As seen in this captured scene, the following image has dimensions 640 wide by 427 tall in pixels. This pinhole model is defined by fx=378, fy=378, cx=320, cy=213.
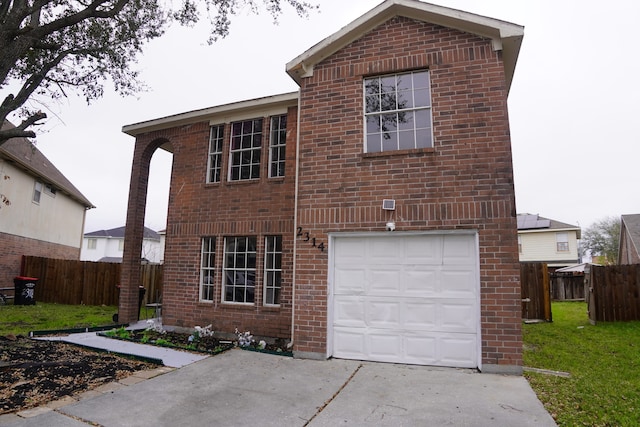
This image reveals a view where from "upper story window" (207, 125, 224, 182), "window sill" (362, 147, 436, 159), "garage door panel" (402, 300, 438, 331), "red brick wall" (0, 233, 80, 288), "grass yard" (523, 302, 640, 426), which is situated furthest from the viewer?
"red brick wall" (0, 233, 80, 288)

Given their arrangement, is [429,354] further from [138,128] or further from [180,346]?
[138,128]

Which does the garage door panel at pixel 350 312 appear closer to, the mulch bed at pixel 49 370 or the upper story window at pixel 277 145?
the mulch bed at pixel 49 370

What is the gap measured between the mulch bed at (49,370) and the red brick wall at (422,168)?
314 centimetres

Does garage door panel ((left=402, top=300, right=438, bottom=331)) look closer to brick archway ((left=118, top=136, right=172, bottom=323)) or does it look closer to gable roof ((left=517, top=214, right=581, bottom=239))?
brick archway ((left=118, top=136, right=172, bottom=323))

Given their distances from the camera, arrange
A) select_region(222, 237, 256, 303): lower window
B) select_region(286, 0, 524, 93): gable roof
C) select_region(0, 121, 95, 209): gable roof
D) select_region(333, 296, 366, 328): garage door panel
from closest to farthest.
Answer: select_region(286, 0, 524, 93): gable roof → select_region(333, 296, 366, 328): garage door panel → select_region(222, 237, 256, 303): lower window → select_region(0, 121, 95, 209): gable roof

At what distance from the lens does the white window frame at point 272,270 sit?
8.65 metres

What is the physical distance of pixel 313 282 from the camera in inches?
273

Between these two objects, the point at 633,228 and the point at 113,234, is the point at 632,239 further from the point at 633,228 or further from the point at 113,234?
the point at 113,234

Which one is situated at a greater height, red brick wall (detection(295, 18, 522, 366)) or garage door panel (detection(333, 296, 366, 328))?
red brick wall (detection(295, 18, 522, 366))

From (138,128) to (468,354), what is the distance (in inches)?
395

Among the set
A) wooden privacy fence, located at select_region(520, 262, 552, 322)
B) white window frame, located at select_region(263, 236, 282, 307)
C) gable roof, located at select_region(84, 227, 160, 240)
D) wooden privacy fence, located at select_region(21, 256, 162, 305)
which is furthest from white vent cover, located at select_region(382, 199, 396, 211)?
gable roof, located at select_region(84, 227, 160, 240)

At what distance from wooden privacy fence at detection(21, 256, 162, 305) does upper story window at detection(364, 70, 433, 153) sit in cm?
1196

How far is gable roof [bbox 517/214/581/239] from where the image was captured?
29.2 m

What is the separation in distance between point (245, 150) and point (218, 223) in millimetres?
1961
